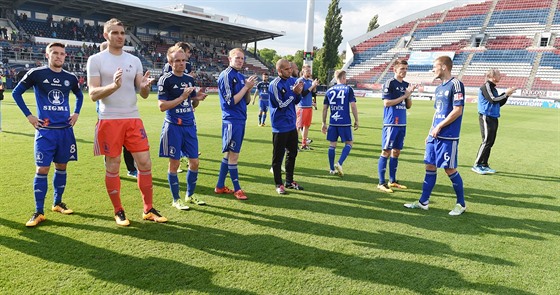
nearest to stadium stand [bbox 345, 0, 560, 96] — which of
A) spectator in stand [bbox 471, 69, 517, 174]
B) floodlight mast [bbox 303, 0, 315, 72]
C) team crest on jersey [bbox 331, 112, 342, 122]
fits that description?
floodlight mast [bbox 303, 0, 315, 72]

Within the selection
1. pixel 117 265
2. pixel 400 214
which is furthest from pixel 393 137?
pixel 117 265

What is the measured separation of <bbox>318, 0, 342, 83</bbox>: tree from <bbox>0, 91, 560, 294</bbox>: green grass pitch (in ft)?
172

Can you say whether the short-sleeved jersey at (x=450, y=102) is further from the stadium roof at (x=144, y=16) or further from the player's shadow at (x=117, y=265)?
the stadium roof at (x=144, y=16)

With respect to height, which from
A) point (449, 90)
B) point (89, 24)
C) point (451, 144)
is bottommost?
point (451, 144)

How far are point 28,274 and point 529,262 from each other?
4.74 m

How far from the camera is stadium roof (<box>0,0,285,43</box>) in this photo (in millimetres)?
38281

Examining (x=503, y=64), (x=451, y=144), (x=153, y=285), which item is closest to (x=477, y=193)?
(x=451, y=144)

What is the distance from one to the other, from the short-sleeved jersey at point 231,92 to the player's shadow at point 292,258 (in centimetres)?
181

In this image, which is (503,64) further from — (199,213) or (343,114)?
(199,213)

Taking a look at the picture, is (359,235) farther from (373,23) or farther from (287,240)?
(373,23)

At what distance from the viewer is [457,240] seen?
166 inches

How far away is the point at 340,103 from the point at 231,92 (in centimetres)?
250

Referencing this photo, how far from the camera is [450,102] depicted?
4949 millimetres

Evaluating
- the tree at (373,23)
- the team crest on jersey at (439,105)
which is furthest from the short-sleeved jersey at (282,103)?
the tree at (373,23)
